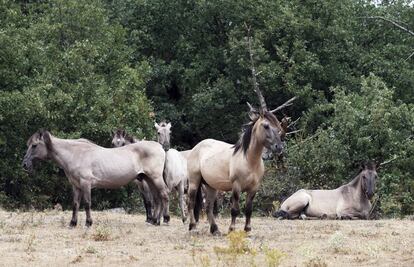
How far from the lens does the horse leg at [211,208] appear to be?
46.1 ft

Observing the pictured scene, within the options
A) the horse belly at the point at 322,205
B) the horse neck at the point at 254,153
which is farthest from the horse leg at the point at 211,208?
the horse belly at the point at 322,205

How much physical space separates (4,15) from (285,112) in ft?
41.9

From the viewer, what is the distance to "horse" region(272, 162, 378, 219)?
19641mm

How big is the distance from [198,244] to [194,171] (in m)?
2.18

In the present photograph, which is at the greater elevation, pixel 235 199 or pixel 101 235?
pixel 235 199

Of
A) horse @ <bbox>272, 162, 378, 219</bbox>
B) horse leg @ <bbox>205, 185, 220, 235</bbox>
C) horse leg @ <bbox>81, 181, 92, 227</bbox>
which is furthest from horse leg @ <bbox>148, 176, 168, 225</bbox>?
horse @ <bbox>272, 162, 378, 219</bbox>

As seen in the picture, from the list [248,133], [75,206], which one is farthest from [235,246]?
[75,206]

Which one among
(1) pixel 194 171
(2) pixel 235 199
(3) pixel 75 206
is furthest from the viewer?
(3) pixel 75 206

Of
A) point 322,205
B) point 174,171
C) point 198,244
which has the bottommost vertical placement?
point 198,244

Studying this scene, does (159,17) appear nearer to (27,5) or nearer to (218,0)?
(218,0)

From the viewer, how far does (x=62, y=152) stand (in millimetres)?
15773

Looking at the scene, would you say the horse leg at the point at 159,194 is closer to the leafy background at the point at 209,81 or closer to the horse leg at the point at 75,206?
the horse leg at the point at 75,206

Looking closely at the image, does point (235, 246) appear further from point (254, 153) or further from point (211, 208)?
point (211, 208)

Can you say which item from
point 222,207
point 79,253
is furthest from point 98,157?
point 222,207
